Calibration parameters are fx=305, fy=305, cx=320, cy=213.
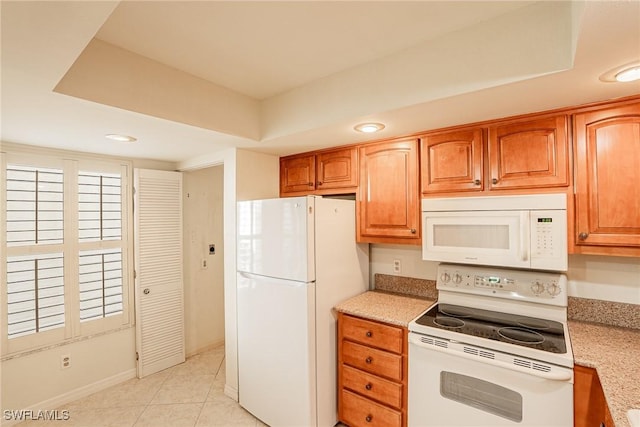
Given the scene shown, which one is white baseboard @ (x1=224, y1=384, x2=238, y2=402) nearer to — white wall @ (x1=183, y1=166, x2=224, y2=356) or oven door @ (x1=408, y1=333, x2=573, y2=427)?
white wall @ (x1=183, y1=166, x2=224, y2=356)

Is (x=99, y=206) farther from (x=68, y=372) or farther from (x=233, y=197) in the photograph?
(x=68, y=372)

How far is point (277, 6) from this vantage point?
1282 millimetres

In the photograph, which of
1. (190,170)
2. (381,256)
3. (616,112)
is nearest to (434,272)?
(381,256)

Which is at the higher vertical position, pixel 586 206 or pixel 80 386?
pixel 586 206

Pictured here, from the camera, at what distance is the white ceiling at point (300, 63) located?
3.56 ft

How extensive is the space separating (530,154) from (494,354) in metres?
1.12

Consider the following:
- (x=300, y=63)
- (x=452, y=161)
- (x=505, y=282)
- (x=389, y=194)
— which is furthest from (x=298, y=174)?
(x=505, y=282)

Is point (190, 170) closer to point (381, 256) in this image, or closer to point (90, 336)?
point (90, 336)

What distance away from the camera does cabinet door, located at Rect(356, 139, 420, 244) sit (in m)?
2.17

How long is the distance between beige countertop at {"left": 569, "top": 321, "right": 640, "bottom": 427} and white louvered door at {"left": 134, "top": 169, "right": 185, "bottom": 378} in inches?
127

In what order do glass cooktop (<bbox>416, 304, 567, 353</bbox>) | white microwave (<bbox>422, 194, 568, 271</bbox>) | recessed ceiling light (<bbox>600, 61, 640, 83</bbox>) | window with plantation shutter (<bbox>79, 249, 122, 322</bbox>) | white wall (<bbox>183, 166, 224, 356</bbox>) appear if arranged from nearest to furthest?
1. recessed ceiling light (<bbox>600, 61, 640, 83</bbox>)
2. glass cooktop (<bbox>416, 304, 567, 353</bbox>)
3. white microwave (<bbox>422, 194, 568, 271</bbox>)
4. window with plantation shutter (<bbox>79, 249, 122, 322</bbox>)
5. white wall (<bbox>183, 166, 224, 356</bbox>)

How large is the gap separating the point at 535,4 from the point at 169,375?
381cm

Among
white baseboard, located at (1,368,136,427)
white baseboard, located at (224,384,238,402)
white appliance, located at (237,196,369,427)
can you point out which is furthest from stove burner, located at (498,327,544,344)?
white baseboard, located at (1,368,136,427)

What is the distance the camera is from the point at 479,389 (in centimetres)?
163
